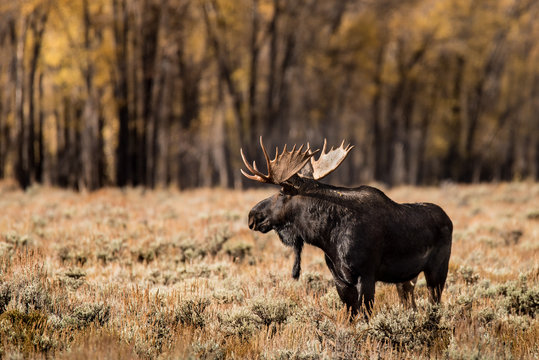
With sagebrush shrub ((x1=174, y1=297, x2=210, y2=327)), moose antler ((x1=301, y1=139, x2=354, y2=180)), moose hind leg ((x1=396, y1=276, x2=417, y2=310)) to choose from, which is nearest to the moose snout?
moose antler ((x1=301, y1=139, x2=354, y2=180))

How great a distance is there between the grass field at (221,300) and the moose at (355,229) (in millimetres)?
345

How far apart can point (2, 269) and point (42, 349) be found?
2303 mm

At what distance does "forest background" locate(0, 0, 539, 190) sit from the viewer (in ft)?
62.8

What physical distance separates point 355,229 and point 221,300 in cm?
171

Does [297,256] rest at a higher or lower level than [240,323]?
higher

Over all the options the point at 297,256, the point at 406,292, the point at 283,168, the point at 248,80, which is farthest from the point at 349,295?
the point at 248,80

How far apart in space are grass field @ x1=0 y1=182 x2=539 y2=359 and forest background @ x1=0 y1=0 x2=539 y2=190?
9726mm

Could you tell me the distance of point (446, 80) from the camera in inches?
1183

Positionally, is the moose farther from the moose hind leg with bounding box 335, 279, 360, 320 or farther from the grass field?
the grass field

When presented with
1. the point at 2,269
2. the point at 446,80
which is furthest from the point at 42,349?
the point at 446,80

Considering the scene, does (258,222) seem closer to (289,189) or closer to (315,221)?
(289,189)

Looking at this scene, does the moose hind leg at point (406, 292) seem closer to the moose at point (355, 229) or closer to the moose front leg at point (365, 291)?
the moose at point (355, 229)

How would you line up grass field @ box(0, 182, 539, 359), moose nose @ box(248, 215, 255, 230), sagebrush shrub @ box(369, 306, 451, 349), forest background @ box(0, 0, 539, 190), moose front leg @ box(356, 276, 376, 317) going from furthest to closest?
forest background @ box(0, 0, 539, 190) → moose nose @ box(248, 215, 255, 230) → moose front leg @ box(356, 276, 376, 317) → sagebrush shrub @ box(369, 306, 451, 349) → grass field @ box(0, 182, 539, 359)

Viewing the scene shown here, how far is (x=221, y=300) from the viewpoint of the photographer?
18.6 ft
